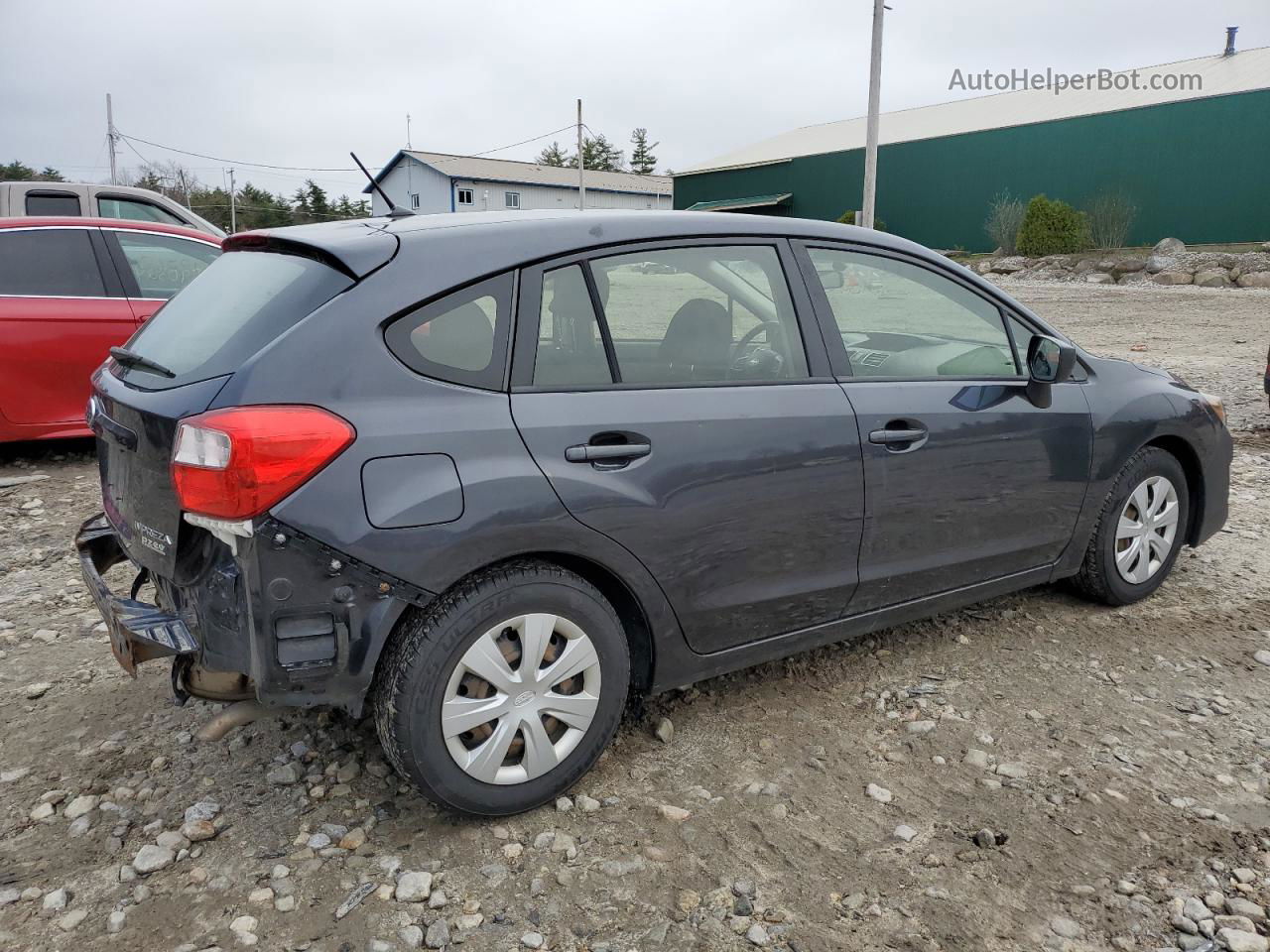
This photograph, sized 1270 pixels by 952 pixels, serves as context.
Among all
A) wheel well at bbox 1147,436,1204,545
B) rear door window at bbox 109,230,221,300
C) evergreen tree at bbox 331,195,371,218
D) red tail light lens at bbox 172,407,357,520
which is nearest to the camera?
red tail light lens at bbox 172,407,357,520

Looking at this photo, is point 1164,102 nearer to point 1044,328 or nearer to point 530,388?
point 1044,328

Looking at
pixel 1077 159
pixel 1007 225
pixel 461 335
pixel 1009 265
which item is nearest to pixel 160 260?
pixel 461 335

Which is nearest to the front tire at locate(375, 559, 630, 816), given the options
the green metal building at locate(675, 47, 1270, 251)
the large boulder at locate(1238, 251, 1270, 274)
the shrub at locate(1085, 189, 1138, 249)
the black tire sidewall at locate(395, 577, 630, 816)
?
the black tire sidewall at locate(395, 577, 630, 816)

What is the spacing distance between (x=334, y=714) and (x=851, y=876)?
5.84ft

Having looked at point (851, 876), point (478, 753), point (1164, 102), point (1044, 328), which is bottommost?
point (851, 876)

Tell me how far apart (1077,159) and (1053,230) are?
22.1 ft

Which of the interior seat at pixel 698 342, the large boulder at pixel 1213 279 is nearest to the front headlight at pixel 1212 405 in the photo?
the interior seat at pixel 698 342

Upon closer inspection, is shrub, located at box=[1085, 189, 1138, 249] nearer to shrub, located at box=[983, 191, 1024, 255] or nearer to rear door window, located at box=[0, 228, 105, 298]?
shrub, located at box=[983, 191, 1024, 255]

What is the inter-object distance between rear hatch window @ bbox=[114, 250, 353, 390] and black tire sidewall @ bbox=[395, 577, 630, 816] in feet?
2.79

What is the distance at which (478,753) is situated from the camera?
2588 mm

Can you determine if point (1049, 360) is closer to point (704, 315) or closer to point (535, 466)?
point (704, 315)

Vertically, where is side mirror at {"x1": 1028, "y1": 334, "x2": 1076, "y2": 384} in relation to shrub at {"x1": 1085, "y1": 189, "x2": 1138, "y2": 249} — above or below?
below

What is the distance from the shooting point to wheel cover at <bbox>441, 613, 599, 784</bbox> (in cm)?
254

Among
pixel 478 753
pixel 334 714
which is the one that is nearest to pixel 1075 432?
pixel 478 753
